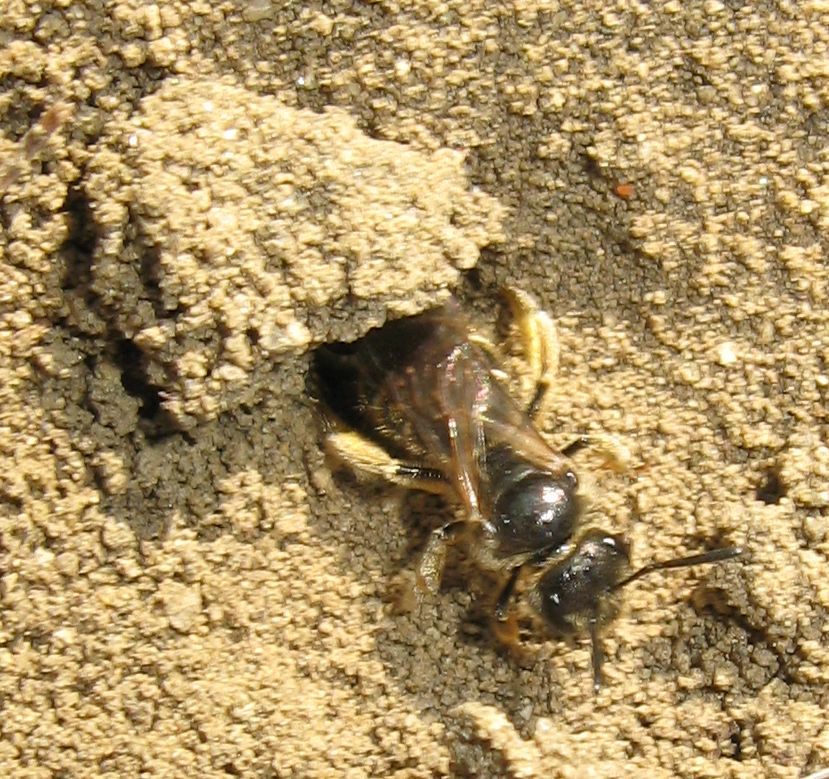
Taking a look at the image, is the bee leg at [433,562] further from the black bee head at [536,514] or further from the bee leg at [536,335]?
the bee leg at [536,335]

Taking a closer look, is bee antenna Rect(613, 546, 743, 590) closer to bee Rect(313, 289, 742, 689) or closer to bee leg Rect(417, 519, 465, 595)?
bee Rect(313, 289, 742, 689)

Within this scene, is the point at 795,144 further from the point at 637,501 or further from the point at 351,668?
the point at 351,668

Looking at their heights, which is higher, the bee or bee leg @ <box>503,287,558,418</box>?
bee leg @ <box>503,287,558,418</box>

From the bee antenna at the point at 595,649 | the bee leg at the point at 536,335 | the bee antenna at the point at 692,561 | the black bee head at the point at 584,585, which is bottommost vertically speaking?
the bee antenna at the point at 595,649

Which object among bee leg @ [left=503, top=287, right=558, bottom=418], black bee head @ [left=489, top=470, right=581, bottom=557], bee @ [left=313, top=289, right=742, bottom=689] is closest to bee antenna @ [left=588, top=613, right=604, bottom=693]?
bee @ [left=313, top=289, right=742, bottom=689]

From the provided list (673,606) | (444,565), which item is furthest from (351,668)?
(673,606)

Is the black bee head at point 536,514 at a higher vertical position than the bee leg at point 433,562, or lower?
higher

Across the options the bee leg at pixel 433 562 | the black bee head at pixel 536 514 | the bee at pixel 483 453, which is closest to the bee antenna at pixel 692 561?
the bee at pixel 483 453

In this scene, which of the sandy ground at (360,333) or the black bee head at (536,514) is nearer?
the sandy ground at (360,333)
